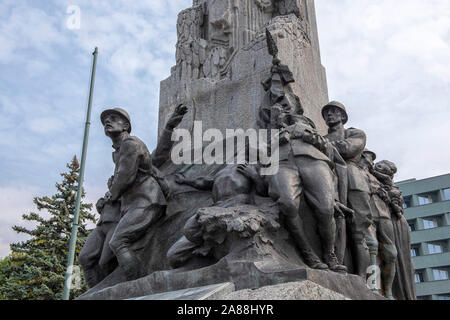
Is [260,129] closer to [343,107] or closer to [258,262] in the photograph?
[343,107]

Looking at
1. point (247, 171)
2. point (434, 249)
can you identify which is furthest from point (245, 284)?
point (434, 249)

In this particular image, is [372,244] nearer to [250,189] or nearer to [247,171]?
A: [250,189]

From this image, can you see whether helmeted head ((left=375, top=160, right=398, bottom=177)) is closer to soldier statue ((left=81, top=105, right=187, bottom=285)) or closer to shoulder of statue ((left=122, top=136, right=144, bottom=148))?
soldier statue ((left=81, top=105, right=187, bottom=285))

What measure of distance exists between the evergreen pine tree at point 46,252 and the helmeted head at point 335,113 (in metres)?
15.2

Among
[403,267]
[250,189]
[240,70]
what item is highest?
[240,70]

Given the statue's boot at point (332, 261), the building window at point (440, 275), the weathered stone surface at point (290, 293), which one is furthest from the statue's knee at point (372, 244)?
the building window at point (440, 275)

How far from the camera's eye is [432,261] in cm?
3469

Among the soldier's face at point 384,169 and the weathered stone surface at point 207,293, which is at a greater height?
the soldier's face at point 384,169

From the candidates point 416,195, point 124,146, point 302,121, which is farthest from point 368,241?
point 416,195

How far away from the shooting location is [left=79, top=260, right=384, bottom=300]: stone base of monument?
147 inches

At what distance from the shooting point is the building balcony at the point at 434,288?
3313 centimetres

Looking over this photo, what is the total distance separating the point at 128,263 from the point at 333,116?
3.31m

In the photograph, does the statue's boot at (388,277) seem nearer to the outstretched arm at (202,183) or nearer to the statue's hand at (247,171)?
the statue's hand at (247,171)
